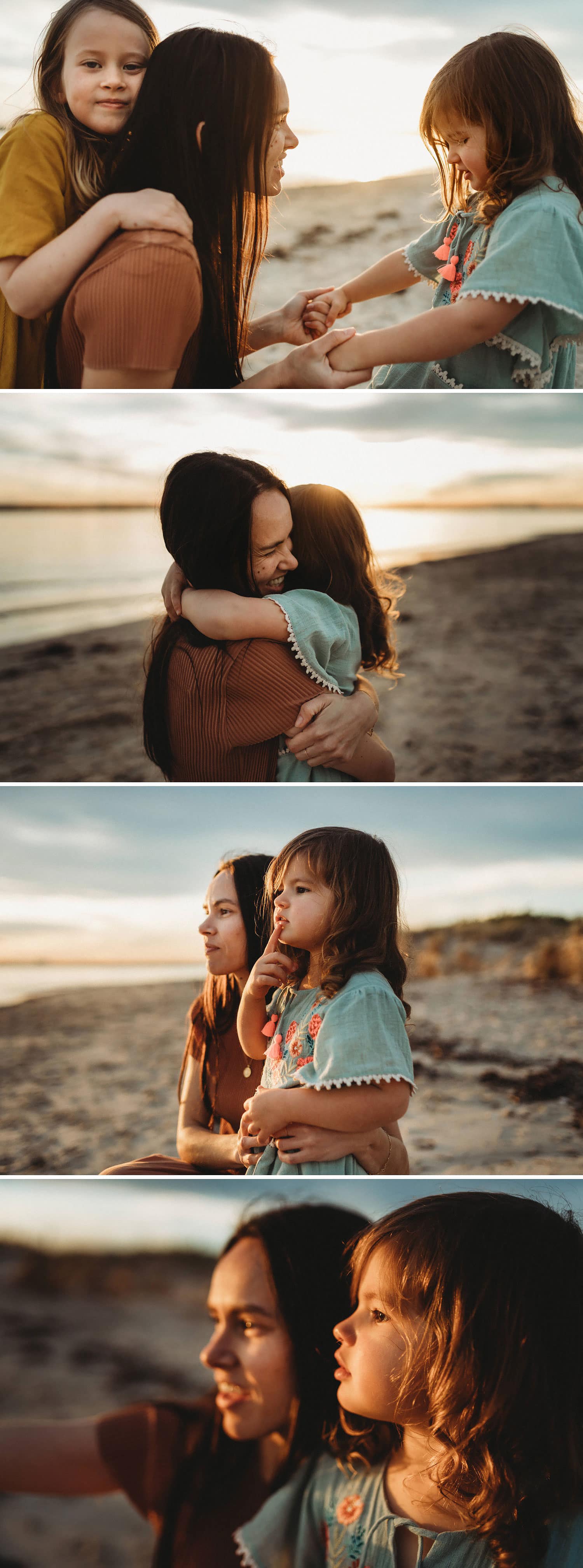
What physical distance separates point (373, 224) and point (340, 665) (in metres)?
0.82

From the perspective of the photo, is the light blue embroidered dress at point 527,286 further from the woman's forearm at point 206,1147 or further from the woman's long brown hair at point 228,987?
the woman's forearm at point 206,1147

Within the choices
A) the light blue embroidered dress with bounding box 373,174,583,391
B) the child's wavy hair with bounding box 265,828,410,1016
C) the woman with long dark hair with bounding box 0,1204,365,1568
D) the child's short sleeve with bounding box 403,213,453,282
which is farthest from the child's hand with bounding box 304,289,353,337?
the woman with long dark hair with bounding box 0,1204,365,1568

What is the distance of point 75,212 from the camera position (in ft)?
5.05

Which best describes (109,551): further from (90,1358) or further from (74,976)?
(90,1358)

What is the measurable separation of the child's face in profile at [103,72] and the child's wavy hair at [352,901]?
87 cm

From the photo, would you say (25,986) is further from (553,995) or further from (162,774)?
(553,995)

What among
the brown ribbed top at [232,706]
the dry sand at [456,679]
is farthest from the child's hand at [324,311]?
the brown ribbed top at [232,706]

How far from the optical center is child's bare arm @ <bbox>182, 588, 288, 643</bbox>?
142 cm

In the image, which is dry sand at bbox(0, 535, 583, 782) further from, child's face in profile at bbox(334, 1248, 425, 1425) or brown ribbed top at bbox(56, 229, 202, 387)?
child's face in profile at bbox(334, 1248, 425, 1425)

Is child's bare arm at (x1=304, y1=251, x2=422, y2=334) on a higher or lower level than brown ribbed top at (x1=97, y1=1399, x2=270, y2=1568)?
Result: higher

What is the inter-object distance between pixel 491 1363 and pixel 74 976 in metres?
0.62

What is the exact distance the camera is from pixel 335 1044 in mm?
1288

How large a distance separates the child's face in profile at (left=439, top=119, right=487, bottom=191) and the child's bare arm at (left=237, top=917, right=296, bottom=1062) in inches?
35.0

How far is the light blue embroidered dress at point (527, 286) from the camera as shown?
57.4 inches
